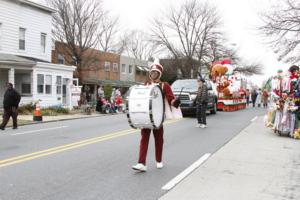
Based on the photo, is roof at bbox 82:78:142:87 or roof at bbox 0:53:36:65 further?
roof at bbox 82:78:142:87

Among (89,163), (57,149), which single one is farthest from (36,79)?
(89,163)

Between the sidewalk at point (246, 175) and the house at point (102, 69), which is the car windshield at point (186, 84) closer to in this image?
the sidewalk at point (246, 175)

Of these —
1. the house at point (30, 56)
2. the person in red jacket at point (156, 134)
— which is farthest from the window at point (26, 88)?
the person in red jacket at point (156, 134)

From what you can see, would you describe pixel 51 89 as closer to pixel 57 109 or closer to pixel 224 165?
pixel 57 109

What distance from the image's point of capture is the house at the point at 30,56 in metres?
27.1

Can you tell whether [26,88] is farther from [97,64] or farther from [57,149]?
[57,149]

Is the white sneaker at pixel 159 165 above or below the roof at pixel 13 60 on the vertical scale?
below

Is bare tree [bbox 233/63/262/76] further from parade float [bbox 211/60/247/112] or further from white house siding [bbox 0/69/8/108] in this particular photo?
white house siding [bbox 0/69/8/108]

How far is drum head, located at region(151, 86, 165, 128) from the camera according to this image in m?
7.39

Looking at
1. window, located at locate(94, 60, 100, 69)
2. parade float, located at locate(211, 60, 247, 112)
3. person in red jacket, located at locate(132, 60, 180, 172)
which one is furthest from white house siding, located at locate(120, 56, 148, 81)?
person in red jacket, located at locate(132, 60, 180, 172)

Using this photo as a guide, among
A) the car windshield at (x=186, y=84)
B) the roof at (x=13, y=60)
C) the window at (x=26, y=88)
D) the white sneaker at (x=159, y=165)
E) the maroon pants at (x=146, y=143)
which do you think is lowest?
the white sneaker at (x=159, y=165)

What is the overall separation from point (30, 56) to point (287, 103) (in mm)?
21792

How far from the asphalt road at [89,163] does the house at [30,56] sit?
15.1m

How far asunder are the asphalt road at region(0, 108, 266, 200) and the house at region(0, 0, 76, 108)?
15125 mm
